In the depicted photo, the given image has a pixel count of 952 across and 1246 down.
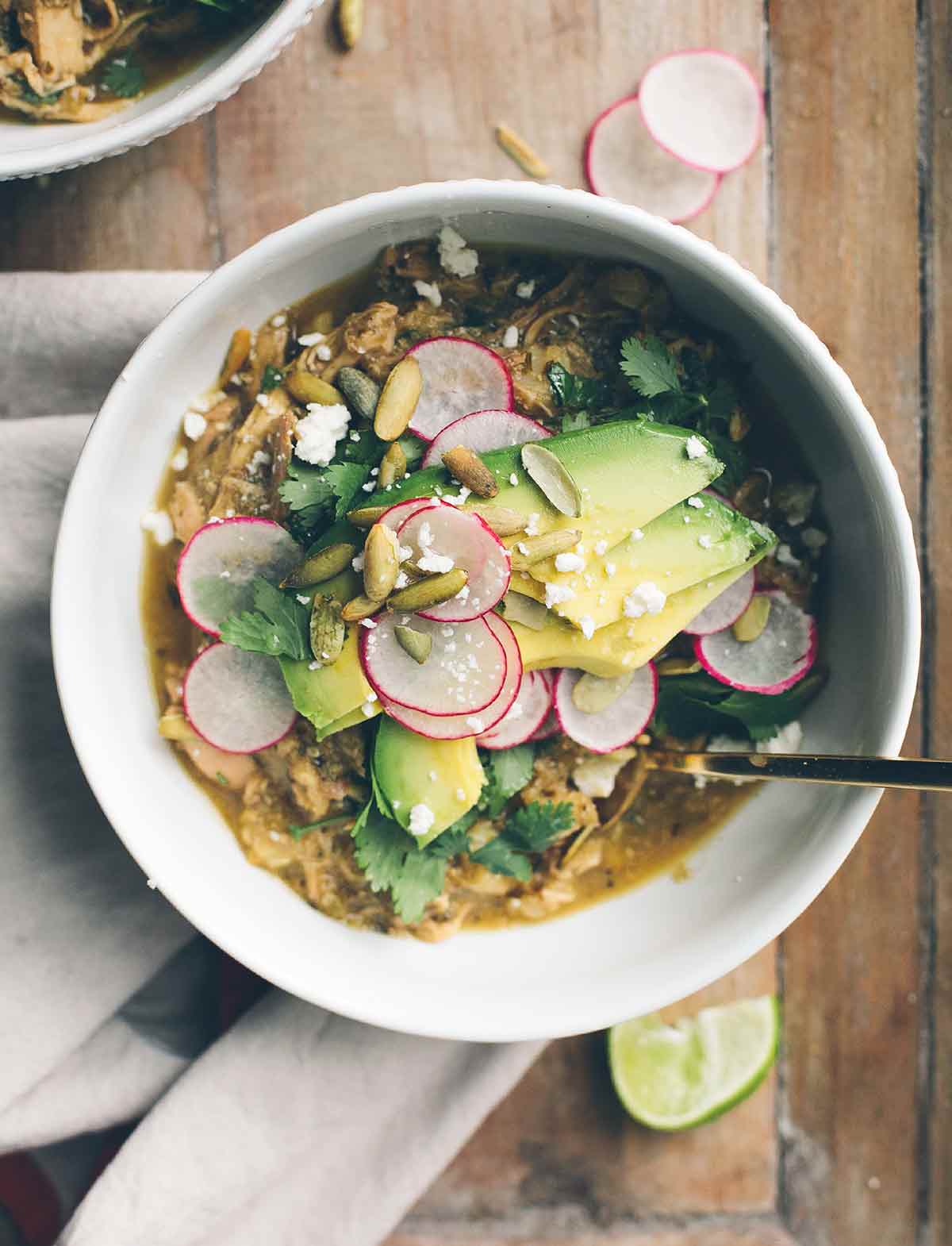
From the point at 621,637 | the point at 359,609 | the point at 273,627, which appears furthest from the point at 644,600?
the point at 273,627

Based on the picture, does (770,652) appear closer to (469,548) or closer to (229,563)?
(469,548)

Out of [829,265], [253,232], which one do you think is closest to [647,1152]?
[829,265]

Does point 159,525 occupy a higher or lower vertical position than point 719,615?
higher

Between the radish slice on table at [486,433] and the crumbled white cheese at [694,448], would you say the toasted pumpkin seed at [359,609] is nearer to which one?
the radish slice on table at [486,433]

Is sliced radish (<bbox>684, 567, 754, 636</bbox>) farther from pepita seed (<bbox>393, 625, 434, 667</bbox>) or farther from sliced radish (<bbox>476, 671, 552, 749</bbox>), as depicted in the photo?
pepita seed (<bbox>393, 625, 434, 667</bbox>)

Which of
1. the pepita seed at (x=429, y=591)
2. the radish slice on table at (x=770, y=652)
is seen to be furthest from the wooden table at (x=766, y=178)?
the pepita seed at (x=429, y=591)

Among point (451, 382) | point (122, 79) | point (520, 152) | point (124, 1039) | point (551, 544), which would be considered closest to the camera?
point (551, 544)
